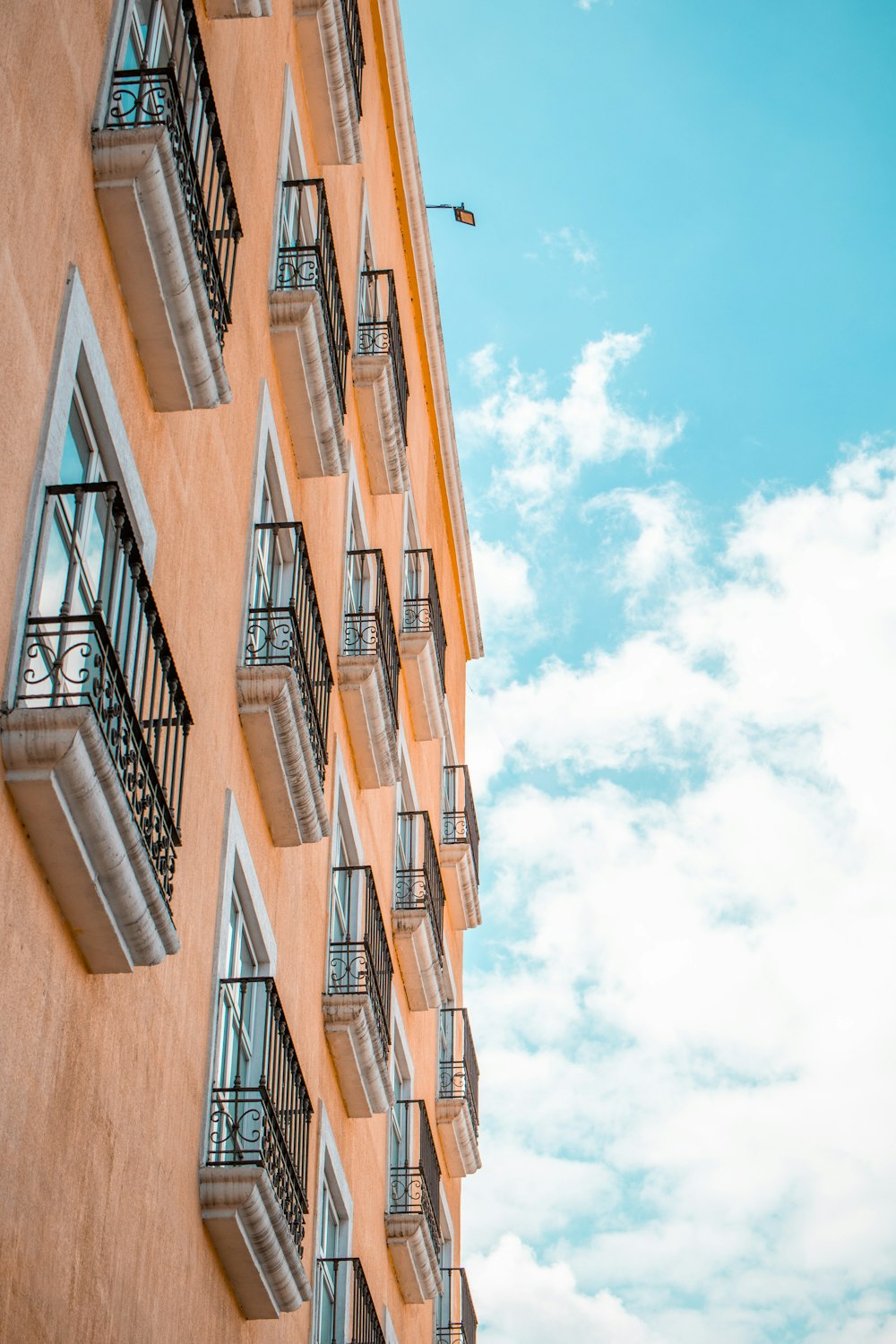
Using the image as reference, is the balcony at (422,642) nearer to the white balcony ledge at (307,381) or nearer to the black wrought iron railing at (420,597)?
the black wrought iron railing at (420,597)

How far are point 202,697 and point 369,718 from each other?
6.96 m

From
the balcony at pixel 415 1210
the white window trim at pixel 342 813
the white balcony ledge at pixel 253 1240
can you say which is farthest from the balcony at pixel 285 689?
the balcony at pixel 415 1210

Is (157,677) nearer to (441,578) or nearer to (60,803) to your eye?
(60,803)

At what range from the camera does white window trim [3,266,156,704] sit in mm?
8859

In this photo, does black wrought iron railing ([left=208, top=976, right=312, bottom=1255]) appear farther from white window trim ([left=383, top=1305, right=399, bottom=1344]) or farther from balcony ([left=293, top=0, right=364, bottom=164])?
balcony ([left=293, top=0, right=364, bottom=164])

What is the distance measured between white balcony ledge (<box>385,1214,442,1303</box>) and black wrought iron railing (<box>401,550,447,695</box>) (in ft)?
26.5

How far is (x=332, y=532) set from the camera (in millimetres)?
19484

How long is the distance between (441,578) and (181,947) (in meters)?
20.0

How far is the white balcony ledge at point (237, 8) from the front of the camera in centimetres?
1392

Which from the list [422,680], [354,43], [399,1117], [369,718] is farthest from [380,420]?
[399,1117]

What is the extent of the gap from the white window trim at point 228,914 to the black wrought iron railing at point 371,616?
5.57 m

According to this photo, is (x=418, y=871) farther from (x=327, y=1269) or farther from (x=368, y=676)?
(x=327, y=1269)

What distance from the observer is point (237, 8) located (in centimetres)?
1414

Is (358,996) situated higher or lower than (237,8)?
lower
